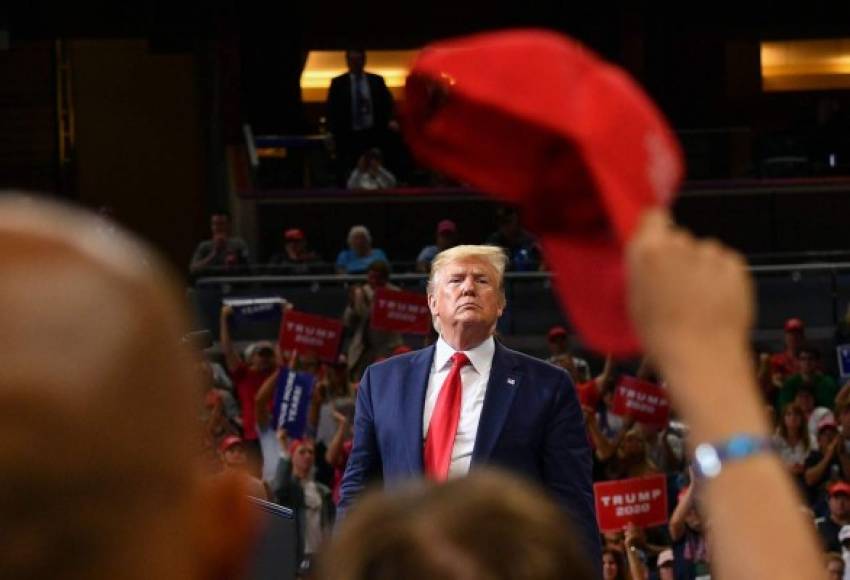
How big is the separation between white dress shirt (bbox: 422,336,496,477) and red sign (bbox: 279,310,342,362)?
686 centimetres

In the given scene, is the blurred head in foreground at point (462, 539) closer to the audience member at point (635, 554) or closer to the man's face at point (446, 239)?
the audience member at point (635, 554)

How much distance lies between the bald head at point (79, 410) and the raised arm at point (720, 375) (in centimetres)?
35

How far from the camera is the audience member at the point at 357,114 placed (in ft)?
58.0

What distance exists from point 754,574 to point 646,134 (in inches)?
11.9

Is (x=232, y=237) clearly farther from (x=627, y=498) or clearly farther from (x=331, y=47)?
(x=627, y=498)

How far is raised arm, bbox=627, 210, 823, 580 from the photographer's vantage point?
3.84 feet

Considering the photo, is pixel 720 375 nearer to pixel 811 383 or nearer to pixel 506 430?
pixel 506 430

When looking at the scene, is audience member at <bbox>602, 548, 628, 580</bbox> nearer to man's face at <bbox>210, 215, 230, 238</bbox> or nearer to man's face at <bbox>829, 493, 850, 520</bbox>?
man's face at <bbox>829, 493, 850, 520</bbox>

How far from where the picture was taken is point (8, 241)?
3.16ft

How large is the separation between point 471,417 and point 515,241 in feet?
34.2

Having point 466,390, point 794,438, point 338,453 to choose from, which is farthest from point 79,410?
point 794,438

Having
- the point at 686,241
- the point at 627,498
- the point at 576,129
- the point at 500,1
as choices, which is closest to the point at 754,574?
the point at 686,241

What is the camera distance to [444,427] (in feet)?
16.8

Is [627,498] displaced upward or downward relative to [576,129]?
downward
